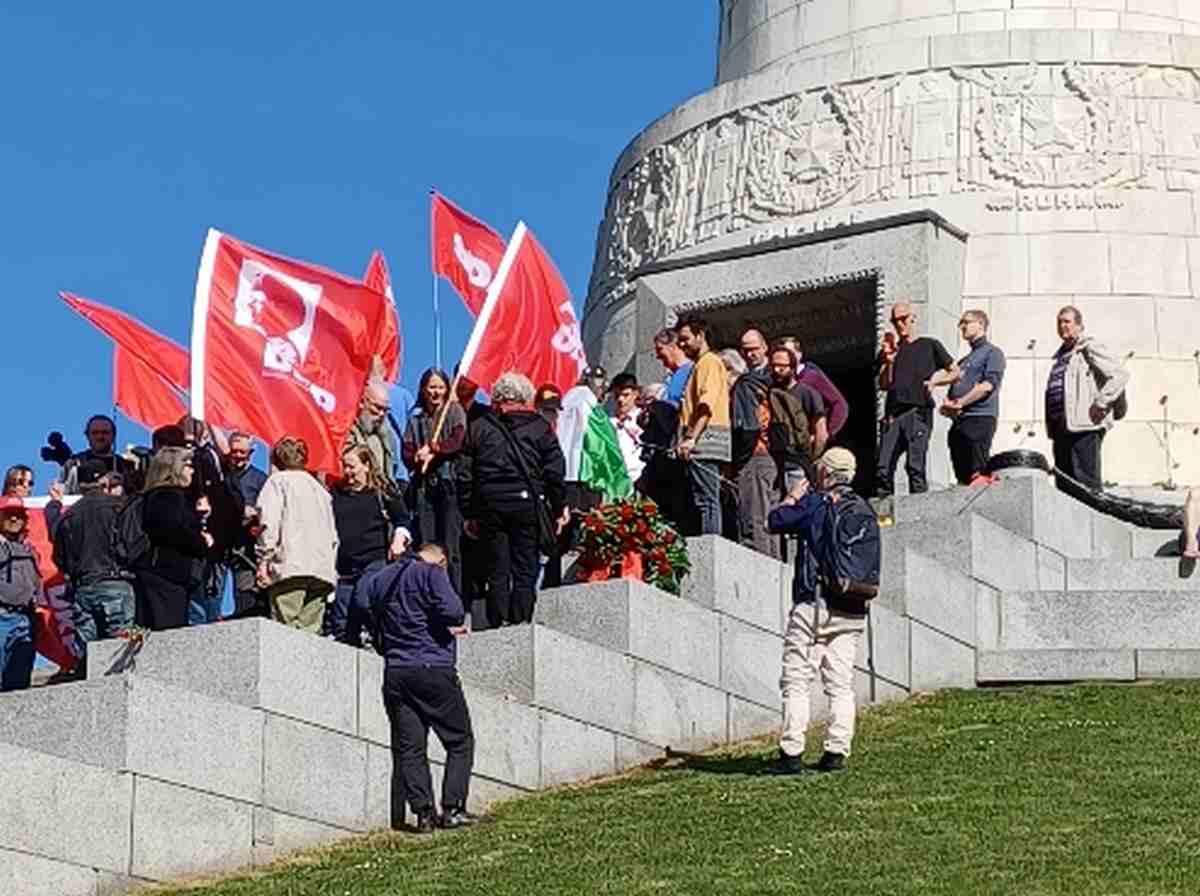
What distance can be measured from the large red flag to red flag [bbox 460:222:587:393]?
1480 mm

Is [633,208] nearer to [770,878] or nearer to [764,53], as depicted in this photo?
[764,53]

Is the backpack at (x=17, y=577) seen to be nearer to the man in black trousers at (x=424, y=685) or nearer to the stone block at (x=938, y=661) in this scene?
the man in black trousers at (x=424, y=685)

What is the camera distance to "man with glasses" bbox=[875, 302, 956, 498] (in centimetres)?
2392

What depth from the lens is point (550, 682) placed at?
744 inches

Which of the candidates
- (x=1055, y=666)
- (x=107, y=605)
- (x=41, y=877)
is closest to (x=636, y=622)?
(x=107, y=605)

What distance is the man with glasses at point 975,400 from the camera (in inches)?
931

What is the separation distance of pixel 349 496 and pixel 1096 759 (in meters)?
4.38

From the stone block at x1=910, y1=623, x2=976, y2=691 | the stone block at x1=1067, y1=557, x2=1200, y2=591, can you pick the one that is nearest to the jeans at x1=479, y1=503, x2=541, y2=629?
the stone block at x1=910, y1=623, x2=976, y2=691

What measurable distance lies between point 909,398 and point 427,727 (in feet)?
23.8

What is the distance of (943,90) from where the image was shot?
2908 centimetres

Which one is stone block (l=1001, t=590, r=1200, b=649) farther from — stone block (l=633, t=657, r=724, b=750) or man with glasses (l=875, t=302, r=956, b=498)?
stone block (l=633, t=657, r=724, b=750)

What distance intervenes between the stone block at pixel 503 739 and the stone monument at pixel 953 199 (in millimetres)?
9106

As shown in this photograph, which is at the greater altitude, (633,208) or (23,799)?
(633,208)

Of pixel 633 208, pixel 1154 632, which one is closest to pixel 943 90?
pixel 633 208
